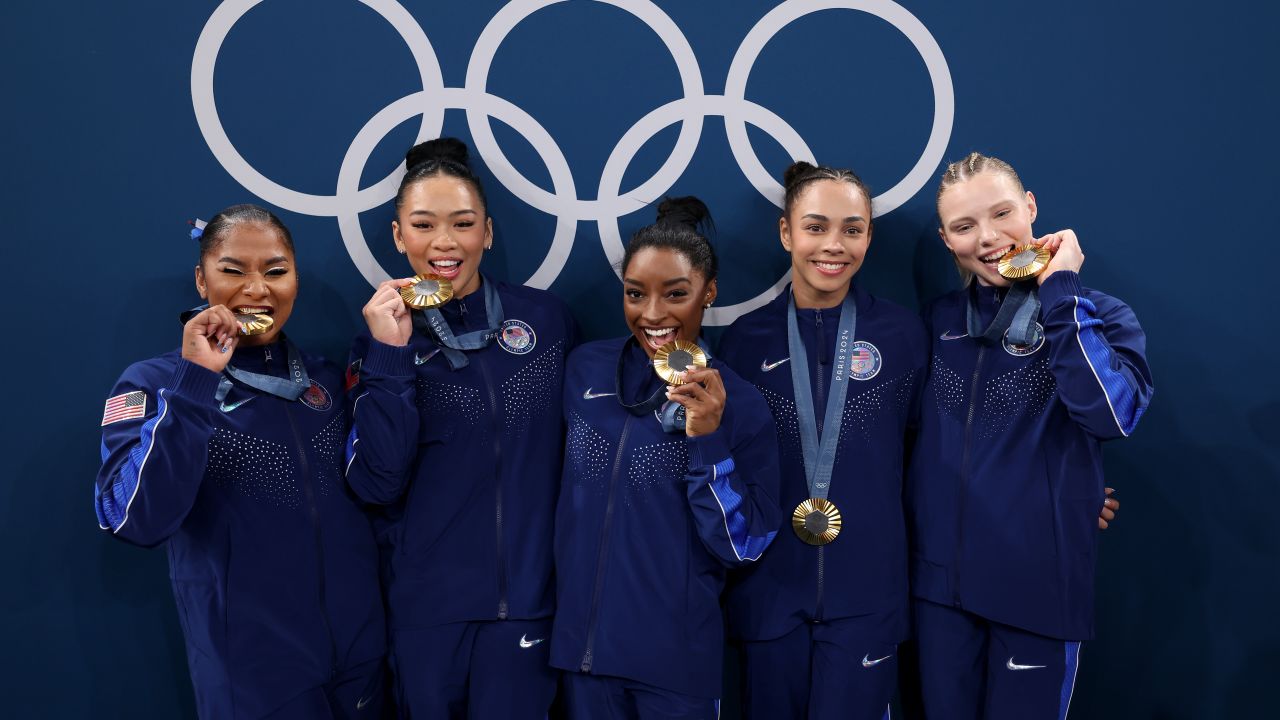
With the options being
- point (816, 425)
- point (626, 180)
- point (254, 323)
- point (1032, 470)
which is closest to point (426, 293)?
point (254, 323)

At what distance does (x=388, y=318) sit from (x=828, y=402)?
1.70m

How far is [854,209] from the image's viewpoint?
3.97m

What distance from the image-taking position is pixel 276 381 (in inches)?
141

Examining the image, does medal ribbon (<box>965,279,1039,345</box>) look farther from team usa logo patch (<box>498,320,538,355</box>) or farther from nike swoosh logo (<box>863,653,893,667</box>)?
team usa logo patch (<box>498,320,538,355</box>)

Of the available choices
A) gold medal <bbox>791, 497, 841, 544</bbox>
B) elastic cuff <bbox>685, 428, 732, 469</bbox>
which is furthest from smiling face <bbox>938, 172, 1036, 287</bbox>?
elastic cuff <bbox>685, 428, 732, 469</bbox>

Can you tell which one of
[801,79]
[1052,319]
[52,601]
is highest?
[801,79]

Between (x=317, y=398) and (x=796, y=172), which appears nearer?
(x=317, y=398)

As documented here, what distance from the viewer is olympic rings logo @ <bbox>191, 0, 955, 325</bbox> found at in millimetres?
4480

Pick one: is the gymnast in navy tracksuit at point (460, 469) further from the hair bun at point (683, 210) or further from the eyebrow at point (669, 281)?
the hair bun at point (683, 210)

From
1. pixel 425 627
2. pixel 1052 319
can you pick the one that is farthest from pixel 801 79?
pixel 425 627

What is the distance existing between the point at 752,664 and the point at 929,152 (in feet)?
7.93

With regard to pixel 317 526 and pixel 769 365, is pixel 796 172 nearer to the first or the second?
pixel 769 365

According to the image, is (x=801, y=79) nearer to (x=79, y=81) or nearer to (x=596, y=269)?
(x=596, y=269)

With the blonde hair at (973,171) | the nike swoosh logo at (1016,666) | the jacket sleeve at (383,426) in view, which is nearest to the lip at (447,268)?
the jacket sleeve at (383,426)
